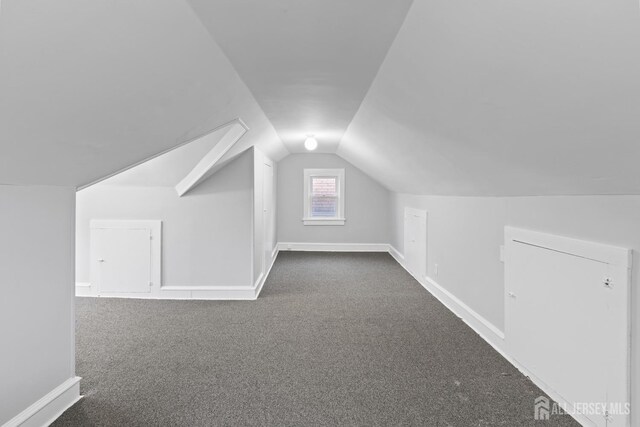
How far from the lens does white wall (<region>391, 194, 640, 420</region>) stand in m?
1.61

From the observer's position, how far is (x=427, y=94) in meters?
2.04

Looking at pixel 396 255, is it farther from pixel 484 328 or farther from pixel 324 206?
pixel 484 328

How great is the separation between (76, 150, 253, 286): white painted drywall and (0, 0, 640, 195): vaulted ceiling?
1510mm

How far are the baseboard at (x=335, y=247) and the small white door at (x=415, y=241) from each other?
173 centimetres

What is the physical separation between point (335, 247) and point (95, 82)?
641 centimetres

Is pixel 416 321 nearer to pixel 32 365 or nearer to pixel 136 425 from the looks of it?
pixel 136 425

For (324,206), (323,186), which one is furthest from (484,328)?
(323,186)

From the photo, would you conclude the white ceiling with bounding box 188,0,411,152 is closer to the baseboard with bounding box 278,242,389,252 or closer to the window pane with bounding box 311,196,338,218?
the window pane with bounding box 311,196,338,218

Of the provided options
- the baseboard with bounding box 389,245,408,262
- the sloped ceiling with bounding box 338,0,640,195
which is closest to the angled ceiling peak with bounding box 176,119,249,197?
the sloped ceiling with bounding box 338,0,640,195

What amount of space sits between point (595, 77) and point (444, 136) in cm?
131

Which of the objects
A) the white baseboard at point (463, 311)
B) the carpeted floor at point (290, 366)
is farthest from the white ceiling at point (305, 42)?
the white baseboard at point (463, 311)

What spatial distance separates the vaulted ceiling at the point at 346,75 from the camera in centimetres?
107

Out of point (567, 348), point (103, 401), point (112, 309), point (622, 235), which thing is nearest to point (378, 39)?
point (622, 235)

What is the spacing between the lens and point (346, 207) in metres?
7.60
